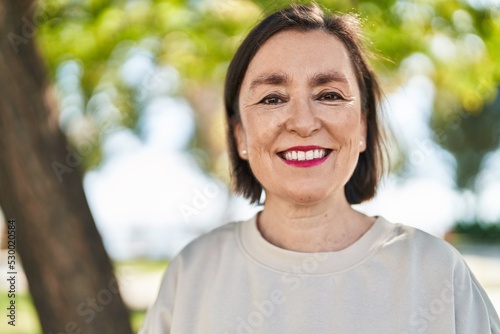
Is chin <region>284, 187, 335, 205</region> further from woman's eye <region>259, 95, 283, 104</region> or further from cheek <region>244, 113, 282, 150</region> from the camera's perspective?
woman's eye <region>259, 95, 283, 104</region>

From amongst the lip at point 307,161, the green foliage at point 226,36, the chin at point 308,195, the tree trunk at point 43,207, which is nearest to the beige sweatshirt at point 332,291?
Answer: the chin at point 308,195

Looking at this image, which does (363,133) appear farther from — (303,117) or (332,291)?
(332,291)

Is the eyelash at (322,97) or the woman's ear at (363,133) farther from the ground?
the eyelash at (322,97)

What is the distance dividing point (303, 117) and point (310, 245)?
442mm

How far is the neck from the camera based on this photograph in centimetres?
235

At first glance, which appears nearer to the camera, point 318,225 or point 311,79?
point 311,79

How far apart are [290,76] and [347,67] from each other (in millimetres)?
217

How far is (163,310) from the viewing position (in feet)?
7.86

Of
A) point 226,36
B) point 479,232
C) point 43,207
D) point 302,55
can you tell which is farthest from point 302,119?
point 479,232

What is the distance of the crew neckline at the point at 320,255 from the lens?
2.28 meters

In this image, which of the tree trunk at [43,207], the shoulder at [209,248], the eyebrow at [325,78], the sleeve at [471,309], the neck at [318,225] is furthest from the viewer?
the tree trunk at [43,207]

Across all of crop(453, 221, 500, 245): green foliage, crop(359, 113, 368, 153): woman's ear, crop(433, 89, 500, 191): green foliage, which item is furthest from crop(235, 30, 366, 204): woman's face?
crop(433, 89, 500, 191): green foliage

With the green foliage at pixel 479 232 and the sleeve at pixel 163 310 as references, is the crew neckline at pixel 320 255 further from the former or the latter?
the green foliage at pixel 479 232

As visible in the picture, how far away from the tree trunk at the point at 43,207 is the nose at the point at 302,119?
2236mm
